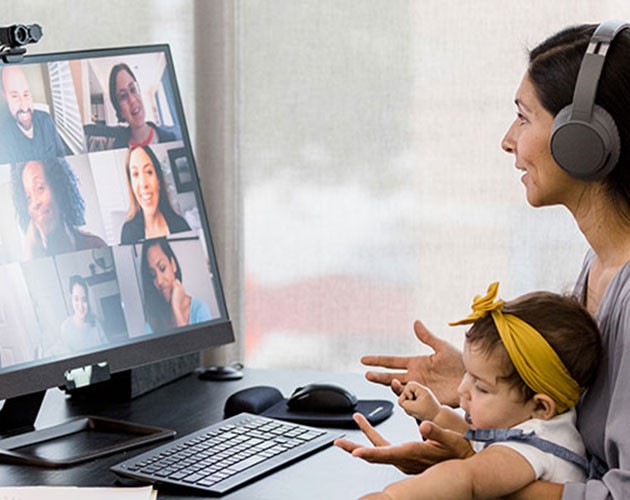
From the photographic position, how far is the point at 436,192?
2445mm

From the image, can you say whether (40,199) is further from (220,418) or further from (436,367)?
(436,367)

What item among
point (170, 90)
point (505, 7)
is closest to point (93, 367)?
point (170, 90)

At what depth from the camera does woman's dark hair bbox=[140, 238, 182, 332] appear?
1.77 meters

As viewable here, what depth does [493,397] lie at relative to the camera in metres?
1.43

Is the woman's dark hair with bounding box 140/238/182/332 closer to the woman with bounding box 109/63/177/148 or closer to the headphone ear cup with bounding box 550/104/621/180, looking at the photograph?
the woman with bounding box 109/63/177/148

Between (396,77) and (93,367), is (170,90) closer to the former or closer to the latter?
(93,367)

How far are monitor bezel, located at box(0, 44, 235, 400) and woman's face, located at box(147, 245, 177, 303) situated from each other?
68mm

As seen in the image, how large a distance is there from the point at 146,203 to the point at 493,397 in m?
0.66

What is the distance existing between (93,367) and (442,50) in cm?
111

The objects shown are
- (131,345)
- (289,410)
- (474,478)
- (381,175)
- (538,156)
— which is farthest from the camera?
(381,175)

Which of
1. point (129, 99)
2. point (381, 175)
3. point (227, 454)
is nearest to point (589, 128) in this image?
point (227, 454)

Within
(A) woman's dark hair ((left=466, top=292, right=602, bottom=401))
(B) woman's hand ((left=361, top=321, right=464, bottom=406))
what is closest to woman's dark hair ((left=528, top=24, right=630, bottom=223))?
(A) woman's dark hair ((left=466, top=292, right=602, bottom=401))

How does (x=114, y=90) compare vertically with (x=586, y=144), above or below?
above

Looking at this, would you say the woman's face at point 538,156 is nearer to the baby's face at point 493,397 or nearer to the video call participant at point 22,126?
the baby's face at point 493,397
